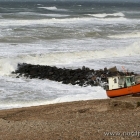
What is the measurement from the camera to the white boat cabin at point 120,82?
19609 mm

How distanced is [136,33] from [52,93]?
2942 cm

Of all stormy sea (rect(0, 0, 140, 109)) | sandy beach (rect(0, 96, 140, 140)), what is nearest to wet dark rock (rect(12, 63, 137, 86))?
stormy sea (rect(0, 0, 140, 109))

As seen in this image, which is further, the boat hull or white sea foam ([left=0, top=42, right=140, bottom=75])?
white sea foam ([left=0, top=42, right=140, bottom=75])

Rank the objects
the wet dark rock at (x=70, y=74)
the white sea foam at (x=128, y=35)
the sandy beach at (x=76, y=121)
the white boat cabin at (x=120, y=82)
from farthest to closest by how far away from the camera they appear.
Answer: the white sea foam at (x=128, y=35) → the wet dark rock at (x=70, y=74) → the white boat cabin at (x=120, y=82) → the sandy beach at (x=76, y=121)

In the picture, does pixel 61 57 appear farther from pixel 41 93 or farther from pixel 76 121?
pixel 76 121

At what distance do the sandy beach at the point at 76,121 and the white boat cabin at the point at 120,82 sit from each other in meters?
1.03

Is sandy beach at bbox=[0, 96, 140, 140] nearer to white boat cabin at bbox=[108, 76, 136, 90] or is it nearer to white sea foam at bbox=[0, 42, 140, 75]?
white boat cabin at bbox=[108, 76, 136, 90]

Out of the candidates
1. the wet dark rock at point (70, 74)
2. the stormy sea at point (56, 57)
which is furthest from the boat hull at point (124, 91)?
the wet dark rock at point (70, 74)

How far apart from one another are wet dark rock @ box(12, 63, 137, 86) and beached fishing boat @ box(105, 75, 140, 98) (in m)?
3.21

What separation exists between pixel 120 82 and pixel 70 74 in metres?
5.42

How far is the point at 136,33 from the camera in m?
48.5

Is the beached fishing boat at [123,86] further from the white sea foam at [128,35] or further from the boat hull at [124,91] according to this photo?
the white sea foam at [128,35]

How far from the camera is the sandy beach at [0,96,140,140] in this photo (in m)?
12.0

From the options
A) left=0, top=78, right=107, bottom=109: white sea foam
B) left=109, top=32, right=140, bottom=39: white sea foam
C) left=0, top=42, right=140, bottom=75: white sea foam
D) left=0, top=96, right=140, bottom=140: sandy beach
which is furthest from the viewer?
left=109, top=32, right=140, bottom=39: white sea foam
